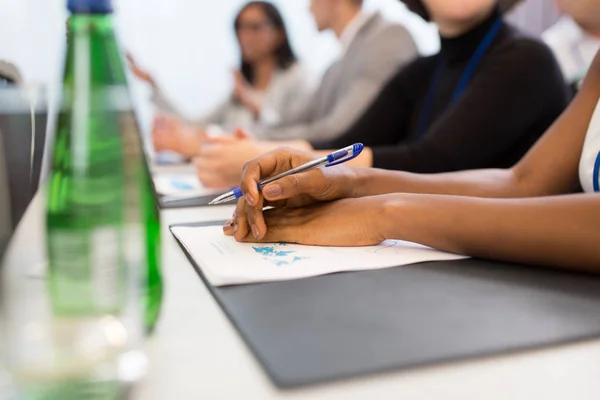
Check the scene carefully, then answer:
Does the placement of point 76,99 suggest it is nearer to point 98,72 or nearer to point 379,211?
point 98,72

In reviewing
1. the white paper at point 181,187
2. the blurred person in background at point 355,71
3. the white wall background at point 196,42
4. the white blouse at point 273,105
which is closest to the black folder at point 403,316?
the white paper at point 181,187

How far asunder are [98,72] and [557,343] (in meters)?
0.36

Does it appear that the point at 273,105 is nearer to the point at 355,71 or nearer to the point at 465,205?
the point at 355,71

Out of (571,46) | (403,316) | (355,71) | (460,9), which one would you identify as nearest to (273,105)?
(355,71)

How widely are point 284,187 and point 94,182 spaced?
0.36 metres

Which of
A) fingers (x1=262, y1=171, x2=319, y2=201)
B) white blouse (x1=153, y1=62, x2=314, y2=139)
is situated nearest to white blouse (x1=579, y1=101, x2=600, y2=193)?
fingers (x1=262, y1=171, x2=319, y2=201)

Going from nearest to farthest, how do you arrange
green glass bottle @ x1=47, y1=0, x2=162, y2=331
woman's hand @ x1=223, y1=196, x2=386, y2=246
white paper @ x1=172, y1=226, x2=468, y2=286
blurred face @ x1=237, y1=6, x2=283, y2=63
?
green glass bottle @ x1=47, y1=0, x2=162, y2=331
white paper @ x1=172, y1=226, x2=468, y2=286
woman's hand @ x1=223, y1=196, x2=386, y2=246
blurred face @ x1=237, y1=6, x2=283, y2=63

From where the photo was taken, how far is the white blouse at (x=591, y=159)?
2.57 ft

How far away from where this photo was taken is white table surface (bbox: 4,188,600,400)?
0.34m

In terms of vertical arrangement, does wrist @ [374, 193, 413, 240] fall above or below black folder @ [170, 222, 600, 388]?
below

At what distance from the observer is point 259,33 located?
2732mm

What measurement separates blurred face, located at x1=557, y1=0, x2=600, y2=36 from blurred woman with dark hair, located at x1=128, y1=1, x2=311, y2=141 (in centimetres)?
148

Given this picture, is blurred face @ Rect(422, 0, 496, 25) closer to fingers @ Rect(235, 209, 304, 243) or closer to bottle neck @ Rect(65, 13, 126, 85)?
fingers @ Rect(235, 209, 304, 243)

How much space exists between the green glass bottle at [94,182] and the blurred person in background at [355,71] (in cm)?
135
